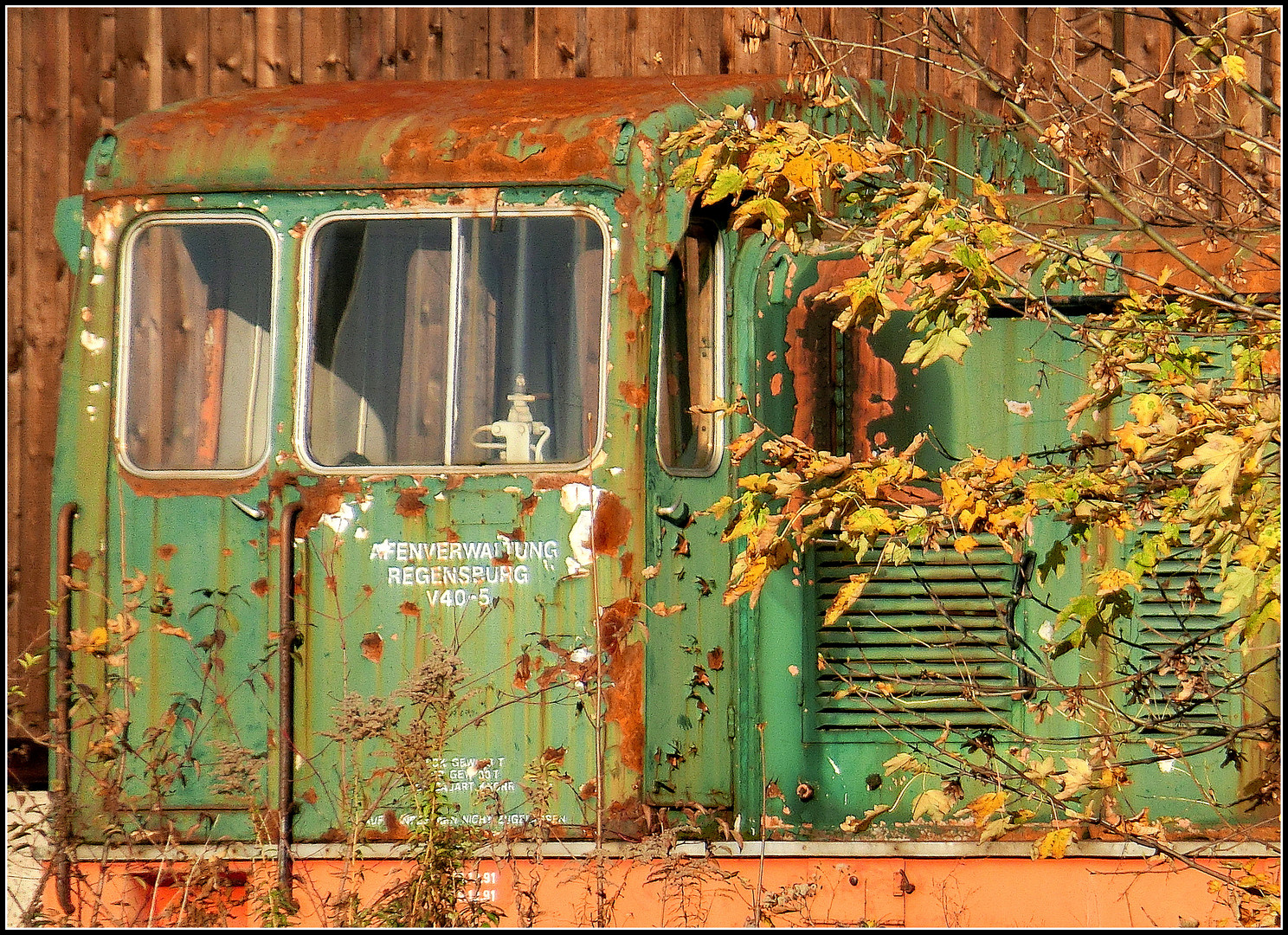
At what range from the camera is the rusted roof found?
363 centimetres

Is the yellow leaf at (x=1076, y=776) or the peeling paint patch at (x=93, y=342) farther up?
the peeling paint patch at (x=93, y=342)

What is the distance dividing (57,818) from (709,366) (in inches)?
87.0

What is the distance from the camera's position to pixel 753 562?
267 cm

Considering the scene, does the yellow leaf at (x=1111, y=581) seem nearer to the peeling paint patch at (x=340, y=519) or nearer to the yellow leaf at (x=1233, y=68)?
the yellow leaf at (x=1233, y=68)

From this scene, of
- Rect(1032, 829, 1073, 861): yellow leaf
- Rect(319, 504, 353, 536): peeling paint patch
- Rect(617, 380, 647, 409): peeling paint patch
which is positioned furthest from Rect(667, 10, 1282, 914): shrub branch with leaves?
Rect(319, 504, 353, 536): peeling paint patch

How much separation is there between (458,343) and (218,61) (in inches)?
166

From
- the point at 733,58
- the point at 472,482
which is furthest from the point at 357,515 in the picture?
the point at 733,58

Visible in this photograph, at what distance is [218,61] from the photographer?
22.7 ft

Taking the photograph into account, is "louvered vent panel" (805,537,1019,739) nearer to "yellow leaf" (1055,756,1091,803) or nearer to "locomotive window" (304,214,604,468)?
"locomotive window" (304,214,604,468)

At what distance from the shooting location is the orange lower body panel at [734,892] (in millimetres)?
3410

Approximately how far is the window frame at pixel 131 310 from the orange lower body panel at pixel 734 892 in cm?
109

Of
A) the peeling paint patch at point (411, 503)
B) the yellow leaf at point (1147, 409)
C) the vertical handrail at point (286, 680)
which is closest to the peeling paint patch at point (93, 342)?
the vertical handrail at point (286, 680)

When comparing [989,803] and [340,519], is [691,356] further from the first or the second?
[989,803]

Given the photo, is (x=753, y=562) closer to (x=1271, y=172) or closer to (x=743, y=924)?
(x=743, y=924)
